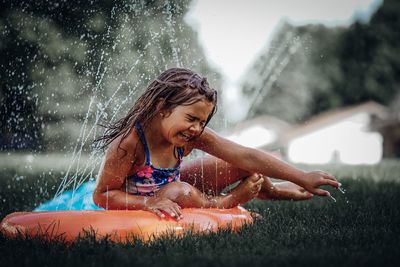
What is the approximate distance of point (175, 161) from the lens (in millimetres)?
3385

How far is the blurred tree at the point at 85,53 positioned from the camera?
35.7 feet

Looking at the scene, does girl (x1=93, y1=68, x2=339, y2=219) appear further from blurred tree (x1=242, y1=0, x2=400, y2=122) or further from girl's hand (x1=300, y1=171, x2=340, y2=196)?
blurred tree (x1=242, y1=0, x2=400, y2=122)

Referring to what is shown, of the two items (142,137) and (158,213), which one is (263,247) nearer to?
(158,213)

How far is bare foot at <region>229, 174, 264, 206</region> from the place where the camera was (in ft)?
11.1

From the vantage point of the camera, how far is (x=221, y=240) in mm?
2668

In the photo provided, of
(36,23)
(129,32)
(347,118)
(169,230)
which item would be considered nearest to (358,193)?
(169,230)

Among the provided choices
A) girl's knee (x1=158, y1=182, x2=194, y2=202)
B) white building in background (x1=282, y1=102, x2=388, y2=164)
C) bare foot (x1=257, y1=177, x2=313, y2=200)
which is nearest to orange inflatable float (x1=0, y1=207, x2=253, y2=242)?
girl's knee (x1=158, y1=182, x2=194, y2=202)

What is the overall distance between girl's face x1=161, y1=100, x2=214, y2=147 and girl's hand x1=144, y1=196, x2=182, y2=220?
34cm

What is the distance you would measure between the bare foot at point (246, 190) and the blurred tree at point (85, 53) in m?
6.86

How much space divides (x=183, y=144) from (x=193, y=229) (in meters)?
0.53

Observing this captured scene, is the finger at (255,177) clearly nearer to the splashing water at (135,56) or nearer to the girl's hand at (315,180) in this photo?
the girl's hand at (315,180)

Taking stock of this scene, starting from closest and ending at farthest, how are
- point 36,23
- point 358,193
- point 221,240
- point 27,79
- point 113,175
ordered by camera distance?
point 221,240, point 113,175, point 358,193, point 36,23, point 27,79

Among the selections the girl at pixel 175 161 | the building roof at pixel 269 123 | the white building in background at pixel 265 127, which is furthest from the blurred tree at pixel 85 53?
the building roof at pixel 269 123

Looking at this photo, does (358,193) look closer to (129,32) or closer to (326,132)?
(129,32)
